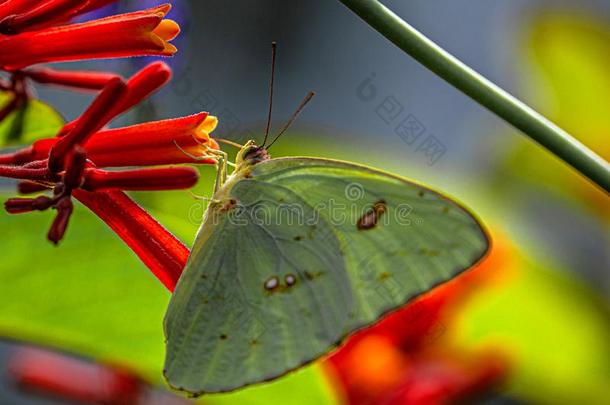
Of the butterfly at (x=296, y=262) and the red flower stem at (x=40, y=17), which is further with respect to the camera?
the butterfly at (x=296, y=262)

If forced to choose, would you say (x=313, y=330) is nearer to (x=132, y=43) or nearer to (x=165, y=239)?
(x=165, y=239)

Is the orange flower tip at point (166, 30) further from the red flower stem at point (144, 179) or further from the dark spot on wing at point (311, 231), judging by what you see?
the dark spot on wing at point (311, 231)

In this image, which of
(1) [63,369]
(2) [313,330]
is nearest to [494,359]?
(2) [313,330]

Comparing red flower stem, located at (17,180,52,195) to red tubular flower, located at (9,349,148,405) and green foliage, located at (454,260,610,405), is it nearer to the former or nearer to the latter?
red tubular flower, located at (9,349,148,405)

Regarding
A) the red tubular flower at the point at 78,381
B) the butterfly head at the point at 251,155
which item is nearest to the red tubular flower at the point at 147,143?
the butterfly head at the point at 251,155

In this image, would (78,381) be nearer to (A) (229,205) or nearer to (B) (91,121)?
(A) (229,205)

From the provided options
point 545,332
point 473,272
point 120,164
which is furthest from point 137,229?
point 545,332
